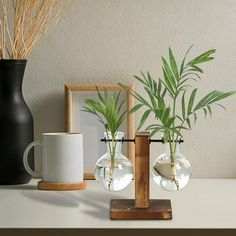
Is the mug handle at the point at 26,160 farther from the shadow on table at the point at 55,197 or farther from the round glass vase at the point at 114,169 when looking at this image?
the round glass vase at the point at 114,169

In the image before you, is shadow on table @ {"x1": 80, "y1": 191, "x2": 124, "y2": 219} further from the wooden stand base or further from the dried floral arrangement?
the dried floral arrangement

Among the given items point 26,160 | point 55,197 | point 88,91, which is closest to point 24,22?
point 88,91

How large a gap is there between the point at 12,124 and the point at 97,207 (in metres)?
0.36

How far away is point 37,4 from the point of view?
174 cm

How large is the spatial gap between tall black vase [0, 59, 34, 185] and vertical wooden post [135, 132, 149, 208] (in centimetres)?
39

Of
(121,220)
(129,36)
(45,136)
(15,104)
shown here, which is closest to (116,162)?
(121,220)

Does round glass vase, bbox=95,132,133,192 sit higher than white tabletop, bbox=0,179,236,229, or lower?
higher

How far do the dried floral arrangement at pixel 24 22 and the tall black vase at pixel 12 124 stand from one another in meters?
→ 0.04

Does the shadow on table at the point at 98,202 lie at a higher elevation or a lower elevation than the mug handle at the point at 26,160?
lower

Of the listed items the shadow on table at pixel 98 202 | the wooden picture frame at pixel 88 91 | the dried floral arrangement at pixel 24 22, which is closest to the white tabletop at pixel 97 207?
the shadow on table at pixel 98 202

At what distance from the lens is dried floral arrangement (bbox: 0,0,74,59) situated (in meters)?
1.64

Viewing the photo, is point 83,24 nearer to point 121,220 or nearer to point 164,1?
point 164,1

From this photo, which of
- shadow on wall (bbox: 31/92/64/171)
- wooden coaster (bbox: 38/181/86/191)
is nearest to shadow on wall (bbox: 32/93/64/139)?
shadow on wall (bbox: 31/92/64/171)

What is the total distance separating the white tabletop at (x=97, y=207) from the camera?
1.22m
